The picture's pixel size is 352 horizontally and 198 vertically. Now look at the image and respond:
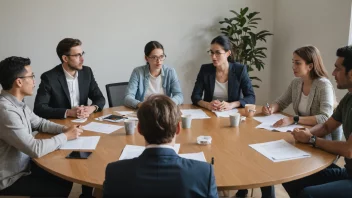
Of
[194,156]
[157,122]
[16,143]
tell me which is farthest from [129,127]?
[157,122]

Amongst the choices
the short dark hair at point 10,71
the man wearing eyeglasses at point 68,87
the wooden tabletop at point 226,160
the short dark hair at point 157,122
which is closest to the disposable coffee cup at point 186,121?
the wooden tabletop at point 226,160

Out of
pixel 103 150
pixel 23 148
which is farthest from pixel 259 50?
pixel 23 148

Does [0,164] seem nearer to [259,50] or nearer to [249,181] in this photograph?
[249,181]

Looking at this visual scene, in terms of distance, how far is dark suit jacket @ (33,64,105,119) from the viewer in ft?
8.02

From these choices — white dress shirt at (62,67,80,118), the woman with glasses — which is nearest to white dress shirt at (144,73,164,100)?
the woman with glasses

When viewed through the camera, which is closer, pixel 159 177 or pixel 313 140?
pixel 159 177

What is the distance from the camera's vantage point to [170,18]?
13.6ft

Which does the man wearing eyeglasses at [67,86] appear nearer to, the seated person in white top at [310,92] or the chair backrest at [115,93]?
the chair backrest at [115,93]

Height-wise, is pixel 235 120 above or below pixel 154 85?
below

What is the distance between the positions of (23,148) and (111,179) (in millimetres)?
806

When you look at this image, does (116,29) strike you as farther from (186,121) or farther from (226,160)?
(226,160)

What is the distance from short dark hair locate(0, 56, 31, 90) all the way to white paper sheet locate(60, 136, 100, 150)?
1.59ft

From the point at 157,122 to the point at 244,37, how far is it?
3.11 meters

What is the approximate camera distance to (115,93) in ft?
10.2
